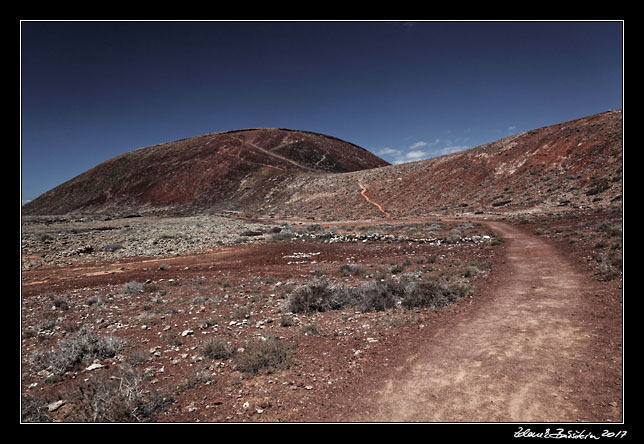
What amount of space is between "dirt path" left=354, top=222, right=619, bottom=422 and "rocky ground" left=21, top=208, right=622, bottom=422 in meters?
0.28

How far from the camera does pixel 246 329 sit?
7332 millimetres

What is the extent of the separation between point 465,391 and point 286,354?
10.1 ft

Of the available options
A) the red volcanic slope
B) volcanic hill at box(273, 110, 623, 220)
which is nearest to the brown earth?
volcanic hill at box(273, 110, 623, 220)

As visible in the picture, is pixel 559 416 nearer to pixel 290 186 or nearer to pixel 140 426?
pixel 140 426

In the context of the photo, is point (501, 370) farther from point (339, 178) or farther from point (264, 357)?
point (339, 178)

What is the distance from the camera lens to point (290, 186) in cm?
6719

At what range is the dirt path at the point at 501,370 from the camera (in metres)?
4.04

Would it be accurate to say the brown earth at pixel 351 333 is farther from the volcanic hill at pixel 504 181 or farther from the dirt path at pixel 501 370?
the volcanic hill at pixel 504 181

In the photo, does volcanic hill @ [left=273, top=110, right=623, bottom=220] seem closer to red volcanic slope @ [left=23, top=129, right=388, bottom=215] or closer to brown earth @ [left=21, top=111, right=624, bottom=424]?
brown earth @ [left=21, top=111, right=624, bottom=424]

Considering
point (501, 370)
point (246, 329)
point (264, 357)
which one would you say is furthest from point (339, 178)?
point (501, 370)

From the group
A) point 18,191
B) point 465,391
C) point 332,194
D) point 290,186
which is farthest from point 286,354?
point 290,186

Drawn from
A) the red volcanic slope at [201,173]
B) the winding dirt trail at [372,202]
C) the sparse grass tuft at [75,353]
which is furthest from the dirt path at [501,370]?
the red volcanic slope at [201,173]

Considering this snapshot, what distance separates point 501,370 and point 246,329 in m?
5.23

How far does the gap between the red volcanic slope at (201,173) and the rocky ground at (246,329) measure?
53.2 m
